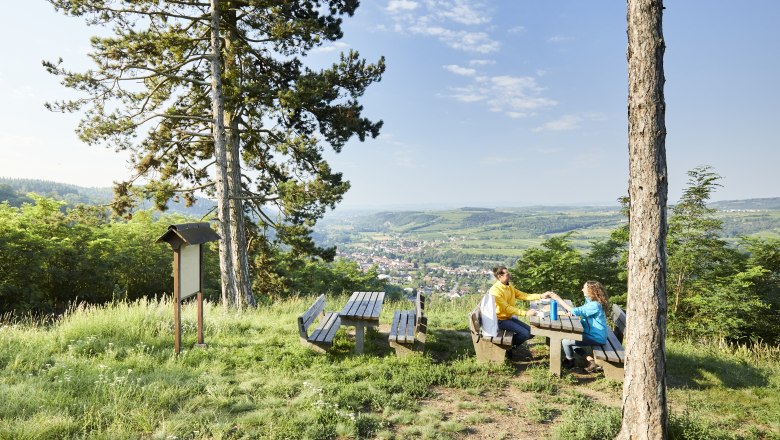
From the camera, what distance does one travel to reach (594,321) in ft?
17.2

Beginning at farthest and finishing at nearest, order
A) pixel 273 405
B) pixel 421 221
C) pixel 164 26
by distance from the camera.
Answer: pixel 421 221 → pixel 164 26 → pixel 273 405

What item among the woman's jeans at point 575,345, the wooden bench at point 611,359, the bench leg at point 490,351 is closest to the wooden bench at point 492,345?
the bench leg at point 490,351

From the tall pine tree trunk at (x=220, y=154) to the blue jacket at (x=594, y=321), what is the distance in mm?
7601

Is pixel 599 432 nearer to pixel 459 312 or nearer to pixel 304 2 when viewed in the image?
pixel 459 312

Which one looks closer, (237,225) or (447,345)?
(447,345)

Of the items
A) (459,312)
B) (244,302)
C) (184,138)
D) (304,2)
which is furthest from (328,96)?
(459,312)

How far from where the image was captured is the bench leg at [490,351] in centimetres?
548

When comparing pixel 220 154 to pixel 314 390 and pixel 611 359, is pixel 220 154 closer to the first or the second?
pixel 314 390

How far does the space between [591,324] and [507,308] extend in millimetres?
1135

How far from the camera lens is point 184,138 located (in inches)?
407

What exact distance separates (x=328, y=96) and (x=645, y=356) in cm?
887

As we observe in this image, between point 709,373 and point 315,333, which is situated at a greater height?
point 315,333

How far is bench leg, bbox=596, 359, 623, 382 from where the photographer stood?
488 cm

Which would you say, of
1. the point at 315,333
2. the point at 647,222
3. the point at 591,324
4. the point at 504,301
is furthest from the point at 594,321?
the point at 315,333
